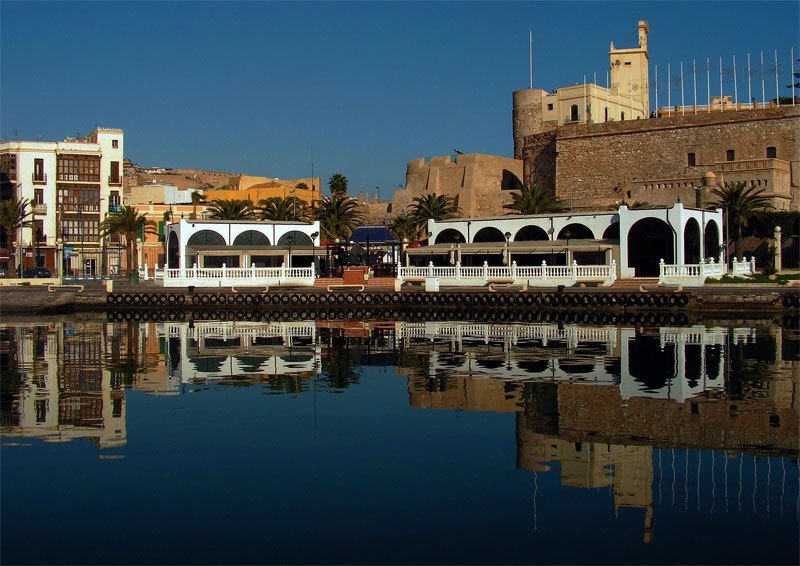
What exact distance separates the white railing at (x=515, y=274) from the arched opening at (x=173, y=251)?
13463 millimetres

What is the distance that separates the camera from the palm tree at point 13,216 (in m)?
65.8

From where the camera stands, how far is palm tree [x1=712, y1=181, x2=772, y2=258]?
5322 cm

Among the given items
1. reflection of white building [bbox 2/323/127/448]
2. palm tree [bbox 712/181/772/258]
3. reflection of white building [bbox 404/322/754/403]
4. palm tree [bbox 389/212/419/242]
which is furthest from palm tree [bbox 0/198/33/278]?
palm tree [bbox 712/181/772/258]

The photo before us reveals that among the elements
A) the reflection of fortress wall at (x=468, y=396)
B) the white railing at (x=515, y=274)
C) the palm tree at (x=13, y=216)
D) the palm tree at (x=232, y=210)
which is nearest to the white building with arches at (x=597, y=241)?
the white railing at (x=515, y=274)

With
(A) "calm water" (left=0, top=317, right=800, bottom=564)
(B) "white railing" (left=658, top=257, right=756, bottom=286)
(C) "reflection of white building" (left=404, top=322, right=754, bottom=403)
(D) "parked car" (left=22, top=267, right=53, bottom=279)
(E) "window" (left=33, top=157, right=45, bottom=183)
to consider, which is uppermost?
(E) "window" (left=33, top=157, right=45, bottom=183)

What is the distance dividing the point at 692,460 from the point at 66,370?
16489 millimetres

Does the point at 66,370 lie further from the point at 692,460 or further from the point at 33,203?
the point at 33,203

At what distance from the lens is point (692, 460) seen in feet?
43.3

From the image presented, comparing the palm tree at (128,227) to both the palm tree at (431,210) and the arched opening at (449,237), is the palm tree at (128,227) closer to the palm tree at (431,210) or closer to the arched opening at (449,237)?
the palm tree at (431,210)

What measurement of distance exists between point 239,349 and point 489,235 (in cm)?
2777

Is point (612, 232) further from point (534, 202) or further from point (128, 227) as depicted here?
point (128, 227)

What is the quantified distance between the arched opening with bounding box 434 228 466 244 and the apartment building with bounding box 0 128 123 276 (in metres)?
28.6

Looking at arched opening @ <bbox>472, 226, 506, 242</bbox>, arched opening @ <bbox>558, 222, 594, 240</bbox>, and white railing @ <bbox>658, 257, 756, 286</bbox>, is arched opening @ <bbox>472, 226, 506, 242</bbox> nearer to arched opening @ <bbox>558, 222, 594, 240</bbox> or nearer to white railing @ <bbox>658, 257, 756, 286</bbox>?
arched opening @ <bbox>558, 222, 594, 240</bbox>

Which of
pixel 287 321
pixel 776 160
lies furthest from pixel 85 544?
pixel 776 160
